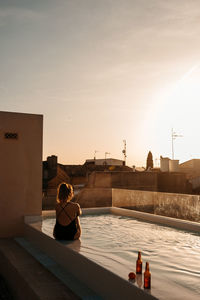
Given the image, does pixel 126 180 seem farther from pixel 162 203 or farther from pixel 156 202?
pixel 162 203

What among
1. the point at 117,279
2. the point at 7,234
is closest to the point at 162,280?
the point at 117,279

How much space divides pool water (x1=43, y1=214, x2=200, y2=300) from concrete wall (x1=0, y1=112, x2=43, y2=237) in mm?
855

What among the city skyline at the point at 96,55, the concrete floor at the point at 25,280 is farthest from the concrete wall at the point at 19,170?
the concrete floor at the point at 25,280

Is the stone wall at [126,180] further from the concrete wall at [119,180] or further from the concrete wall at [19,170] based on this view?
the concrete wall at [19,170]

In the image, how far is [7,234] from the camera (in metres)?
7.26

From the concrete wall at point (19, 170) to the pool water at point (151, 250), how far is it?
0.85 meters

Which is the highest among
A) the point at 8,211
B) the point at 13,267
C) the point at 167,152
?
the point at 167,152

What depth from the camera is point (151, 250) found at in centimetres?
530

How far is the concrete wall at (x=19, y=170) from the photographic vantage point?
7312mm

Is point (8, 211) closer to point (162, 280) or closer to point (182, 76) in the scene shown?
point (162, 280)

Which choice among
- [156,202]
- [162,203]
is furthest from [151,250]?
[156,202]

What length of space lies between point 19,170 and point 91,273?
406 cm

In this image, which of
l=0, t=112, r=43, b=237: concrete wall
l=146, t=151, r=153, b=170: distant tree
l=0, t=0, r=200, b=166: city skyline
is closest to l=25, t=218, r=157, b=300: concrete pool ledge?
l=0, t=112, r=43, b=237: concrete wall

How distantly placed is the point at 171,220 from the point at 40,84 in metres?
6.87
